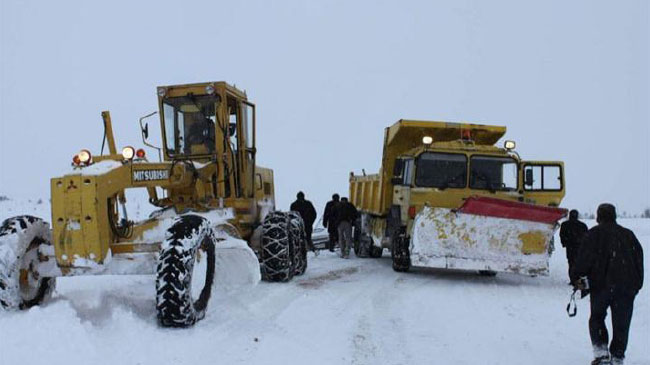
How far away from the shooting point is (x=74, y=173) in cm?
648

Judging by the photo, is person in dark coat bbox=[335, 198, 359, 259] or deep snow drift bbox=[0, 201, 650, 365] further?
person in dark coat bbox=[335, 198, 359, 259]

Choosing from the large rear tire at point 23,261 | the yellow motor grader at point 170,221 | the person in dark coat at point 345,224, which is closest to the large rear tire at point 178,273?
the yellow motor grader at point 170,221

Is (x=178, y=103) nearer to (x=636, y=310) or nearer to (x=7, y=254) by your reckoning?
(x=7, y=254)

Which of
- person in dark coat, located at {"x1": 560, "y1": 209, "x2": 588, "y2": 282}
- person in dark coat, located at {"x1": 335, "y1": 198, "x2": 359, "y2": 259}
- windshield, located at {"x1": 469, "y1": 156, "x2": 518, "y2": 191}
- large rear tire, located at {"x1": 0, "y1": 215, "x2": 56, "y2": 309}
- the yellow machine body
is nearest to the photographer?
the yellow machine body

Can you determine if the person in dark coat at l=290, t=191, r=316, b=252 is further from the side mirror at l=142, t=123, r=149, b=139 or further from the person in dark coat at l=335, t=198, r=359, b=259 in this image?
the side mirror at l=142, t=123, r=149, b=139

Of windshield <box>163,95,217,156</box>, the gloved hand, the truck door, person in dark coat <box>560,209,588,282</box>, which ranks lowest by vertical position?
person in dark coat <box>560,209,588,282</box>

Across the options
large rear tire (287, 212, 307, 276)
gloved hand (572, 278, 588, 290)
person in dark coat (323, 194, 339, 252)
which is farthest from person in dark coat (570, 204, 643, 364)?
person in dark coat (323, 194, 339, 252)

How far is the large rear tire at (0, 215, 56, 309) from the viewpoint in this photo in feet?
21.6

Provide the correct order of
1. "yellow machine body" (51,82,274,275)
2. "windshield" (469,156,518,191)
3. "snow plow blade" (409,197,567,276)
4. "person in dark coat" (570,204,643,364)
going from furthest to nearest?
"windshield" (469,156,518,191) → "snow plow blade" (409,197,567,276) → "yellow machine body" (51,82,274,275) → "person in dark coat" (570,204,643,364)

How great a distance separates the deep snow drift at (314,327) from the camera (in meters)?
5.67

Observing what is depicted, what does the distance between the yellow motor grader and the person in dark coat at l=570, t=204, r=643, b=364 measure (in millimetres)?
3692

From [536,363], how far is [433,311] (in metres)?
2.48

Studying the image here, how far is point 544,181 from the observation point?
12.2m

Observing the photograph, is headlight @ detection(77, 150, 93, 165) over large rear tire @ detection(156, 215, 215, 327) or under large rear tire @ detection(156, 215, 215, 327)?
over
